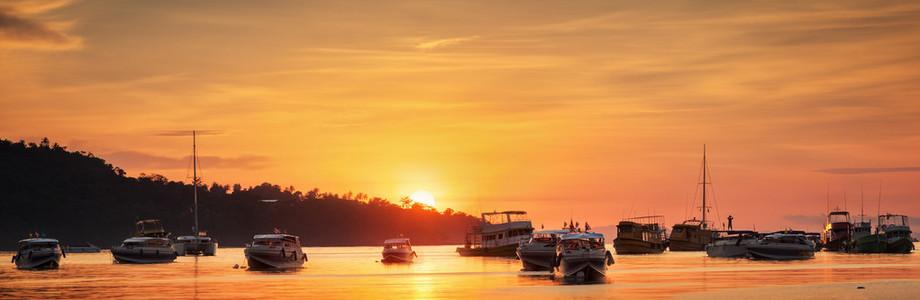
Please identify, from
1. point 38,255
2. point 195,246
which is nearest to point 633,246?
point 195,246

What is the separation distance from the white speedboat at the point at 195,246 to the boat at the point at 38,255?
76.3m

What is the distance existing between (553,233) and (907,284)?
32.6 m

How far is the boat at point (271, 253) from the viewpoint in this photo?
103 meters

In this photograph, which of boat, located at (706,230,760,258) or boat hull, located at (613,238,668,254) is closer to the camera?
boat, located at (706,230,760,258)

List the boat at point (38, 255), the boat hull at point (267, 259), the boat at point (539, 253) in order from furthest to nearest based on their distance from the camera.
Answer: the boat at point (38, 255)
the boat hull at point (267, 259)
the boat at point (539, 253)

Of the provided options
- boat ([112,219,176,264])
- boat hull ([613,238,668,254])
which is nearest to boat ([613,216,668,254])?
boat hull ([613,238,668,254])

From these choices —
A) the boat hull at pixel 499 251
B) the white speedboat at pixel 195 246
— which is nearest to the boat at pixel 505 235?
the boat hull at pixel 499 251

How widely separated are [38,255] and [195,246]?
8190 cm

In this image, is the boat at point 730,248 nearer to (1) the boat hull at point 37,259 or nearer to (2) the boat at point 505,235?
(2) the boat at point 505,235

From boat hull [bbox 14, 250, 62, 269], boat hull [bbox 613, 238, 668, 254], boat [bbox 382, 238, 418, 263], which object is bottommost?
boat hull [bbox 613, 238, 668, 254]

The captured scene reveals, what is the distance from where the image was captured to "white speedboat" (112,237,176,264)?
12562 cm

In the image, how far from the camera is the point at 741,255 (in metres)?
153

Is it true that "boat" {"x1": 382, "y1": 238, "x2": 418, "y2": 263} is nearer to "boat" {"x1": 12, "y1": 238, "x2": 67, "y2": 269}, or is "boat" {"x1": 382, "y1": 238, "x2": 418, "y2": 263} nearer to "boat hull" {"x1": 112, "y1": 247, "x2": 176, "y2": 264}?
"boat hull" {"x1": 112, "y1": 247, "x2": 176, "y2": 264}

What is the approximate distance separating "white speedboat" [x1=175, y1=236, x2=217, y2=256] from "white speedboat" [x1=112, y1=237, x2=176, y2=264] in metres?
55.0
